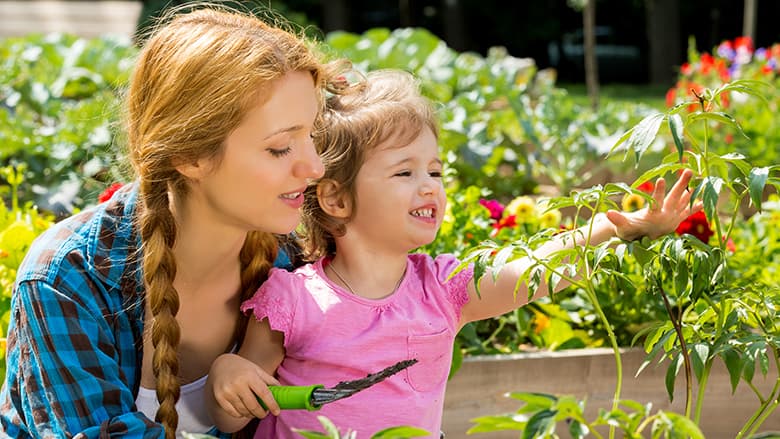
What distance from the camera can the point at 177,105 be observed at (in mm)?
1962

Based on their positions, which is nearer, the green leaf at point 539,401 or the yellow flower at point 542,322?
the green leaf at point 539,401

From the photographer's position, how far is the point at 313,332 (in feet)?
6.96

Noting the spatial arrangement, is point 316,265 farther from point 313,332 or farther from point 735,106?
point 735,106

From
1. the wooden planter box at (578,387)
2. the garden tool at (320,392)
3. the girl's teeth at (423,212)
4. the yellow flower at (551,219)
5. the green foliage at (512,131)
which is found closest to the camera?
the garden tool at (320,392)

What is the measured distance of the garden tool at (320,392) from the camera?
179 centimetres

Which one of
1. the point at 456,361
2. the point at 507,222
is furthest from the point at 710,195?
the point at 507,222

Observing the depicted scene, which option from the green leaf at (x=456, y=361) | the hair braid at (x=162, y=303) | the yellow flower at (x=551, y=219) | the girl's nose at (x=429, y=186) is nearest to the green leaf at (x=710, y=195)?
the girl's nose at (x=429, y=186)

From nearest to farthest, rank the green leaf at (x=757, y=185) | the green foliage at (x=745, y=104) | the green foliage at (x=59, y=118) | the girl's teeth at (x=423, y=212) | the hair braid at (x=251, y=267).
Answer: the green leaf at (x=757, y=185) → the girl's teeth at (x=423, y=212) → the hair braid at (x=251, y=267) → the green foliage at (x=59, y=118) → the green foliage at (x=745, y=104)

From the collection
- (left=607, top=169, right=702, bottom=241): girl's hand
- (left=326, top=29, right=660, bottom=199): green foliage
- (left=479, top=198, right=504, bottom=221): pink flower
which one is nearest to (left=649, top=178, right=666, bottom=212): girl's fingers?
(left=607, top=169, right=702, bottom=241): girl's hand

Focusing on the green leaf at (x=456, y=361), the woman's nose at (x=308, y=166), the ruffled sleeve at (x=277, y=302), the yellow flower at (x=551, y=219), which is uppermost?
the woman's nose at (x=308, y=166)

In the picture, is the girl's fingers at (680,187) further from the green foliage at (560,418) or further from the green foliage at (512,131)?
the green foliage at (512,131)

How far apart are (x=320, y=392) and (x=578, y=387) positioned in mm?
1160

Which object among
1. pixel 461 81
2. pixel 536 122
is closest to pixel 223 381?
pixel 536 122

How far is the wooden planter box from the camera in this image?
2.76 meters
